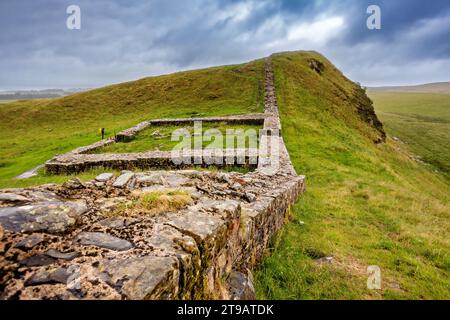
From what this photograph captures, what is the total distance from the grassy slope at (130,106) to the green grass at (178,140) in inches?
265

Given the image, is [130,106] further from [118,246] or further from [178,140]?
[118,246]

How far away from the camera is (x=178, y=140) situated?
69.5ft

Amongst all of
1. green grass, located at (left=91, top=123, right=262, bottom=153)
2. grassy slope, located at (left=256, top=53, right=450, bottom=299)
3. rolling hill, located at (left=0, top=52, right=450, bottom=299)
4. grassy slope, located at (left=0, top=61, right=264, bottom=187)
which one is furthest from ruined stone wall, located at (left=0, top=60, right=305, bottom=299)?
grassy slope, located at (left=0, top=61, right=264, bottom=187)

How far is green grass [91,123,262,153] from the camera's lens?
63.6ft

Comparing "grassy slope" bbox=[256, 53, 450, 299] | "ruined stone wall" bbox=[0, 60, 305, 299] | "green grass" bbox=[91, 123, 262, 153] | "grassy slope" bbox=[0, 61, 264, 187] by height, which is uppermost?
"grassy slope" bbox=[0, 61, 264, 187]

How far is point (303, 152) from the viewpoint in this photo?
66.3 ft

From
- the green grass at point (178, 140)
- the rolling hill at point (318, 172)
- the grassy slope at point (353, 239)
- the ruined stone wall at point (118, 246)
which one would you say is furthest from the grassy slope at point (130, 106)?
the ruined stone wall at point (118, 246)

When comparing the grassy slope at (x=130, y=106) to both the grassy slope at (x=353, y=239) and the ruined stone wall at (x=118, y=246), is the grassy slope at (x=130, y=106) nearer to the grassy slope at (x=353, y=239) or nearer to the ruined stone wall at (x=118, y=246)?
the grassy slope at (x=353, y=239)

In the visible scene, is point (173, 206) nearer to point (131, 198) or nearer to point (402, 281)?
point (131, 198)

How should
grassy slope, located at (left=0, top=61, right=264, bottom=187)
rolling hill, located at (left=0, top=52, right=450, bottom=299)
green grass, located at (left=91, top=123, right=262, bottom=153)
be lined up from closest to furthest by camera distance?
rolling hill, located at (left=0, top=52, right=450, bottom=299), green grass, located at (left=91, top=123, right=262, bottom=153), grassy slope, located at (left=0, top=61, right=264, bottom=187)

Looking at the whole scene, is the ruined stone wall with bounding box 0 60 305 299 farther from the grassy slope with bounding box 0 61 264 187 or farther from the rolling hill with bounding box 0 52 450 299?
the grassy slope with bounding box 0 61 264 187

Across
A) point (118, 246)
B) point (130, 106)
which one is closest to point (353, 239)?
point (118, 246)

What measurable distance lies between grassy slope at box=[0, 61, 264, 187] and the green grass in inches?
265

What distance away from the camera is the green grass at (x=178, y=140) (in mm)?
19391
